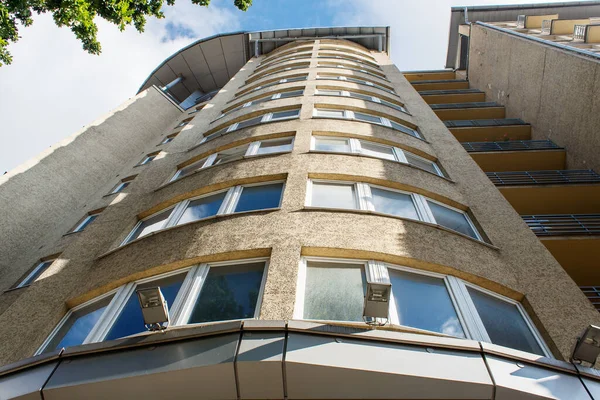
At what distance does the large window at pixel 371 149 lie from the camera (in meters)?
11.8

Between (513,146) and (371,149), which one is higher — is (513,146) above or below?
below

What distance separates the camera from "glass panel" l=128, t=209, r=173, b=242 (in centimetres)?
994

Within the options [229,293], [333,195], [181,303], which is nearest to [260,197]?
[333,195]

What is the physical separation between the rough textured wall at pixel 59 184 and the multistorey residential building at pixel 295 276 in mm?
78

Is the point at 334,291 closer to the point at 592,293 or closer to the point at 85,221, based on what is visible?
the point at 592,293

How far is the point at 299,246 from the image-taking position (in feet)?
23.8

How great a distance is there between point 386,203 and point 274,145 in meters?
4.45

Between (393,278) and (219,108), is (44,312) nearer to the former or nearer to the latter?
(393,278)

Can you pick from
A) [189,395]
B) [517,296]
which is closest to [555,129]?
[517,296]

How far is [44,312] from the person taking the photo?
25.3ft

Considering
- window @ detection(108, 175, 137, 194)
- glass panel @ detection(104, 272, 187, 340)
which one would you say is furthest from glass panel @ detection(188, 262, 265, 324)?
window @ detection(108, 175, 137, 194)

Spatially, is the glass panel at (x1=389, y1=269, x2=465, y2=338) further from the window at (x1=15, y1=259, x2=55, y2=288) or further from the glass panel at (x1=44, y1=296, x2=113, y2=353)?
the window at (x1=15, y1=259, x2=55, y2=288)

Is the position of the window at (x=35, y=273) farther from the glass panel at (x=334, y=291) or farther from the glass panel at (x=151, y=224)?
the glass panel at (x=334, y=291)

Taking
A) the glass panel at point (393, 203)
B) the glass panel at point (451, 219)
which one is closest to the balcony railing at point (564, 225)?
the glass panel at point (451, 219)
